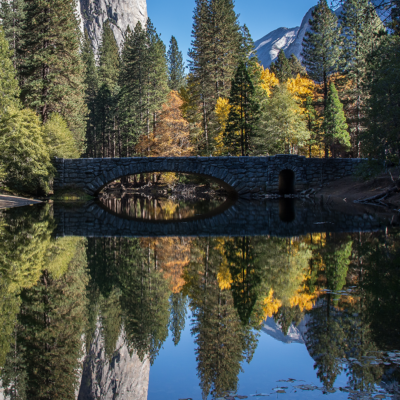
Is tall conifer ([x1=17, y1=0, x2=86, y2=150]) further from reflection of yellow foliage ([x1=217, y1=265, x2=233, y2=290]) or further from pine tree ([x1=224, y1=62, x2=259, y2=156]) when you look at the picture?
reflection of yellow foliage ([x1=217, y1=265, x2=233, y2=290])

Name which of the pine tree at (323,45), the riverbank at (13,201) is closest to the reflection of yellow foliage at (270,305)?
the riverbank at (13,201)

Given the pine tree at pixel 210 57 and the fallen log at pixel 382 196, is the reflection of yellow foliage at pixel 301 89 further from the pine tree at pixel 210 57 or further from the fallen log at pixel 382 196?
the fallen log at pixel 382 196

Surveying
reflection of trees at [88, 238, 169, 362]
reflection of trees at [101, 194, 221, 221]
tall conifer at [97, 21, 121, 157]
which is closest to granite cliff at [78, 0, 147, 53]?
tall conifer at [97, 21, 121, 157]

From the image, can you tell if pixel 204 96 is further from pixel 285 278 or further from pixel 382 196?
pixel 285 278

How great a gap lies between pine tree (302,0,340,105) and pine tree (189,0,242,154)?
7572 mm

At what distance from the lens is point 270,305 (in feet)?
16.1

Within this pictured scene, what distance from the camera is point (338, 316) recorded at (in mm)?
4477

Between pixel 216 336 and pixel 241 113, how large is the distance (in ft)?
103

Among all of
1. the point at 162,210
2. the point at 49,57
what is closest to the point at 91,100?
the point at 49,57

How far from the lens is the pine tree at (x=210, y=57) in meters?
40.8

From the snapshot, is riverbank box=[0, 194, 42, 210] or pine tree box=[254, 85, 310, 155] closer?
riverbank box=[0, 194, 42, 210]

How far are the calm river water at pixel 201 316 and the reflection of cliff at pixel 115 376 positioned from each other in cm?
1

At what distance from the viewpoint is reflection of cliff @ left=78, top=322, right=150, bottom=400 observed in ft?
11.0

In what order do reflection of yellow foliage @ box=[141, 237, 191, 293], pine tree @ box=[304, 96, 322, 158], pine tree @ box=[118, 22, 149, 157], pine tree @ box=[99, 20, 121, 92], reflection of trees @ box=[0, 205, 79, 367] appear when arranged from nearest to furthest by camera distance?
reflection of trees @ box=[0, 205, 79, 367], reflection of yellow foliage @ box=[141, 237, 191, 293], pine tree @ box=[304, 96, 322, 158], pine tree @ box=[118, 22, 149, 157], pine tree @ box=[99, 20, 121, 92]
